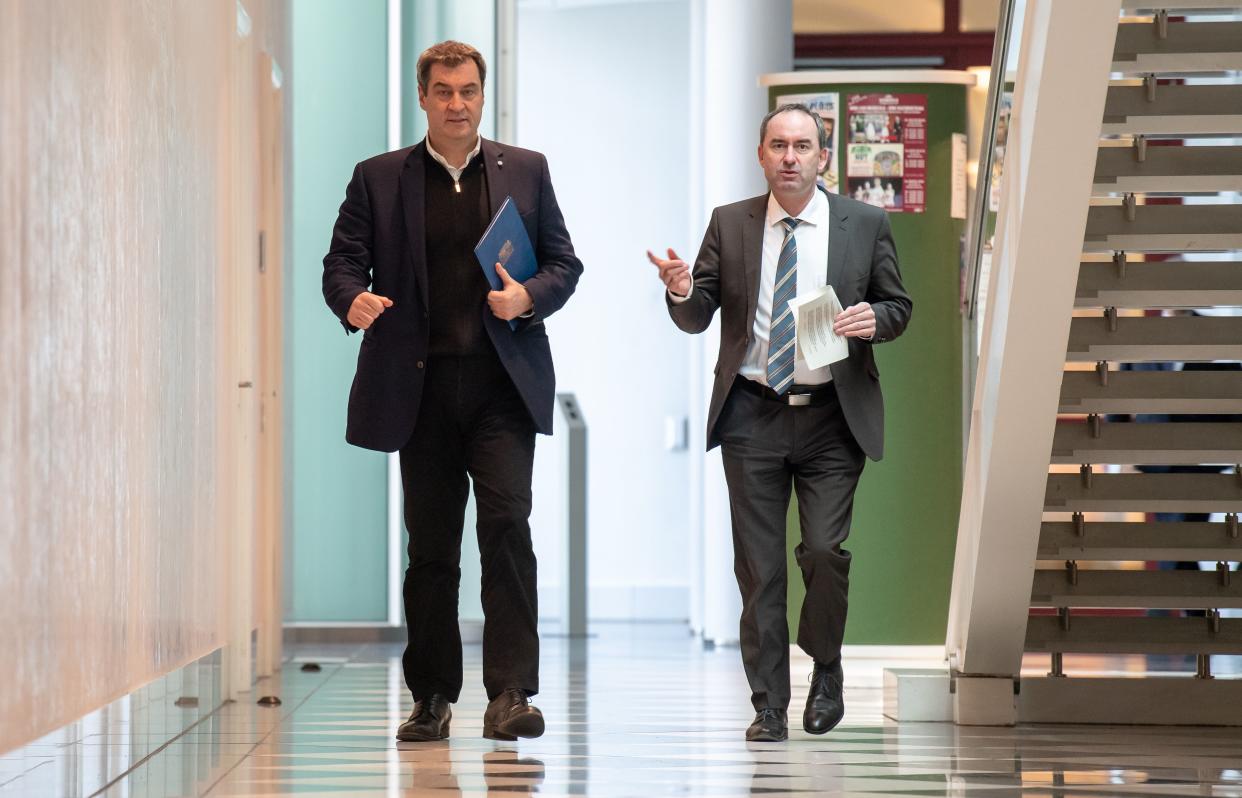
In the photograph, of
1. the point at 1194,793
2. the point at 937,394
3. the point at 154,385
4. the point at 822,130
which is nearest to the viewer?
the point at 1194,793

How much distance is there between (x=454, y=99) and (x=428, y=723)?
58.6 inches

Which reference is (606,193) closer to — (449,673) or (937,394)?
(937,394)

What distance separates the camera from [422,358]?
4109 millimetres

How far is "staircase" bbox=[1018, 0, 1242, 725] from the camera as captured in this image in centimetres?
438

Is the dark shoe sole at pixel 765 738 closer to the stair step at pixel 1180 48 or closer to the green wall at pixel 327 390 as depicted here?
the stair step at pixel 1180 48

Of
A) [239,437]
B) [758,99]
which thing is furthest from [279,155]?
[758,99]

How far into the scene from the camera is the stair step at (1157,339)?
4.51 metres

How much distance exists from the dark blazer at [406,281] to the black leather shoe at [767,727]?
88 cm

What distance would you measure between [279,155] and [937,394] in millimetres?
2689

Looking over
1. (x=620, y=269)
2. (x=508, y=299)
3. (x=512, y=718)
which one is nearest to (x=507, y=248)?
(x=508, y=299)

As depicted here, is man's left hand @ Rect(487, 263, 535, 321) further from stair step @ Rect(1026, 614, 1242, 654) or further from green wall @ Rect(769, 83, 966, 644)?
green wall @ Rect(769, 83, 966, 644)

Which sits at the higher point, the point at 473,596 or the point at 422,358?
the point at 422,358

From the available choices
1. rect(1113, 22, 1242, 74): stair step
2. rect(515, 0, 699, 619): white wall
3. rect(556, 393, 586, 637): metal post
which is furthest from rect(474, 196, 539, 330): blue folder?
rect(515, 0, 699, 619): white wall

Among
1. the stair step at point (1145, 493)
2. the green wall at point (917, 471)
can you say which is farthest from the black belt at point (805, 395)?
the green wall at point (917, 471)
